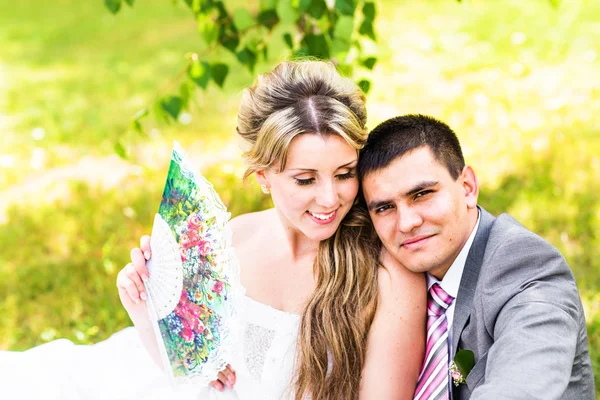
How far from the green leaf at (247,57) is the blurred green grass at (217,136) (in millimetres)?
498

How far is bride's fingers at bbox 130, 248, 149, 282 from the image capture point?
2994 millimetres

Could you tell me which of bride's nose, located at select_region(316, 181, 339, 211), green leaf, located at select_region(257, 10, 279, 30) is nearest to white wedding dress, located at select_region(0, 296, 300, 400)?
bride's nose, located at select_region(316, 181, 339, 211)

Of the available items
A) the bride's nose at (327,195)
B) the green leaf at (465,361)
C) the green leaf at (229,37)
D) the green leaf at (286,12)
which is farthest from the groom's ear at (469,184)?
the green leaf at (229,37)

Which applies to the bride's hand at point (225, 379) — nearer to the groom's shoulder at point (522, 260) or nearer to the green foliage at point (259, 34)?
the groom's shoulder at point (522, 260)

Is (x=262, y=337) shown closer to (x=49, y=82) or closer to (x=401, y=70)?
(x=401, y=70)

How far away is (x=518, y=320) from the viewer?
2.34m

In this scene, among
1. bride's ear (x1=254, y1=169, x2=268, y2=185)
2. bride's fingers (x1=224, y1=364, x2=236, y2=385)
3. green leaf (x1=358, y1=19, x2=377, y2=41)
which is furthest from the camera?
green leaf (x1=358, y1=19, x2=377, y2=41)

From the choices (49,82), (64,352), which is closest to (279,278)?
(64,352)

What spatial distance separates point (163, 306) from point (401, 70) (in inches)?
242

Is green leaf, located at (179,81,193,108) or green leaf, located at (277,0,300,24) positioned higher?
green leaf, located at (277,0,300,24)

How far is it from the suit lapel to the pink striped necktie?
107 mm

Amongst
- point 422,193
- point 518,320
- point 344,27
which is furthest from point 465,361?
point 344,27

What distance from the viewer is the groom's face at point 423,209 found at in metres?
2.87

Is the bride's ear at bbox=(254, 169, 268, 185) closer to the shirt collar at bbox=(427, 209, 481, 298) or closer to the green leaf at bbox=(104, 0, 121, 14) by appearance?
the shirt collar at bbox=(427, 209, 481, 298)
